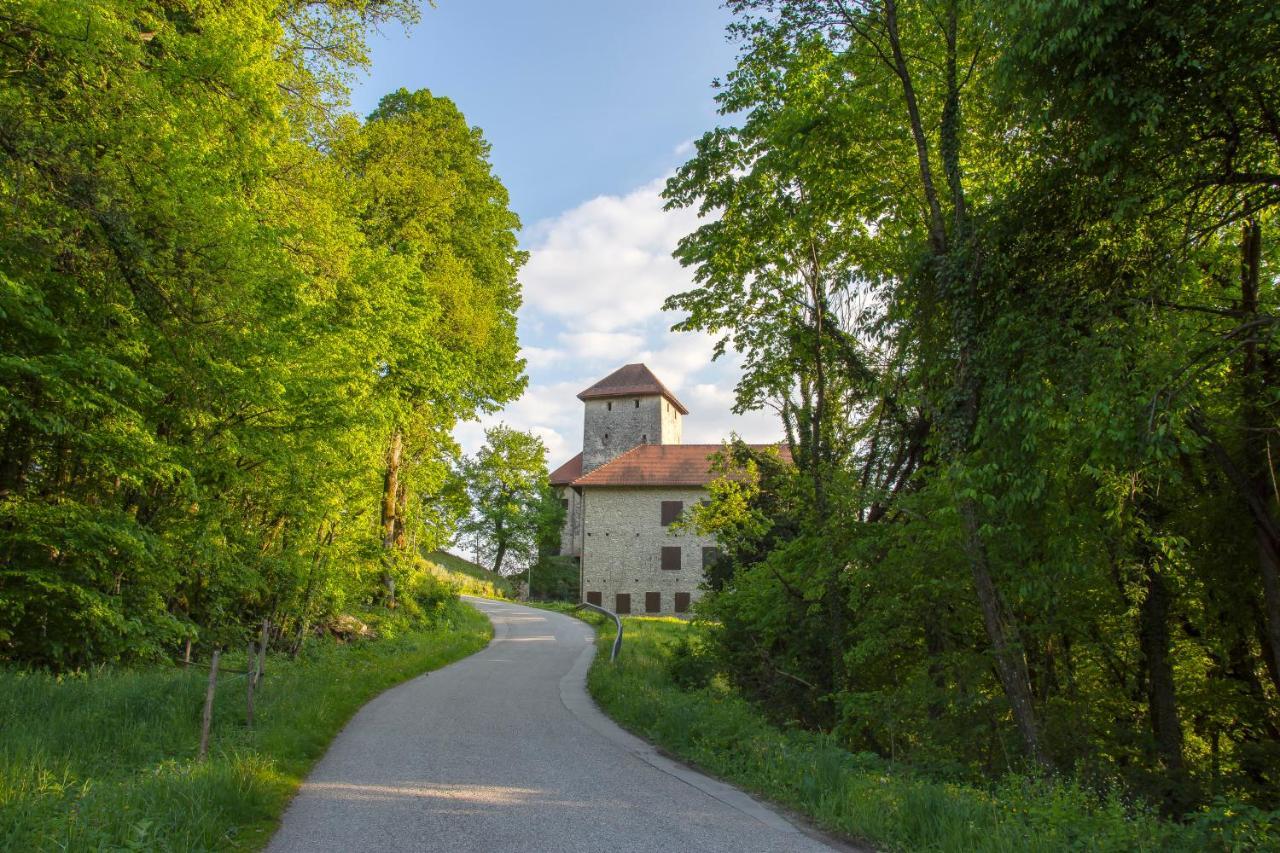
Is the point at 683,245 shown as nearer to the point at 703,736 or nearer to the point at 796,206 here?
the point at 796,206

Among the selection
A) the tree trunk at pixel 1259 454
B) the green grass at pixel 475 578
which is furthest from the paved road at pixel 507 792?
the green grass at pixel 475 578

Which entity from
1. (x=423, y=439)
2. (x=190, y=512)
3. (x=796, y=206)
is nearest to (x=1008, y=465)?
(x=796, y=206)

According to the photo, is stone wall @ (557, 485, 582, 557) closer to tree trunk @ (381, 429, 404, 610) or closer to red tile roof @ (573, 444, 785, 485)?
red tile roof @ (573, 444, 785, 485)

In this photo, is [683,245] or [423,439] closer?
[683,245]

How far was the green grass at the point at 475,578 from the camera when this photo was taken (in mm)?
42938

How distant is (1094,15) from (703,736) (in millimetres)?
7887

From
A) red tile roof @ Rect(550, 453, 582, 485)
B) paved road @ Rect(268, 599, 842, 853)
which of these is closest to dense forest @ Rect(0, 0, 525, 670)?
paved road @ Rect(268, 599, 842, 853)

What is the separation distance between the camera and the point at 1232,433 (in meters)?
8.69

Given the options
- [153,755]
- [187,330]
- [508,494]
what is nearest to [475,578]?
[508,494]

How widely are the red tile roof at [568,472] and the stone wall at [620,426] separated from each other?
6.73 ft

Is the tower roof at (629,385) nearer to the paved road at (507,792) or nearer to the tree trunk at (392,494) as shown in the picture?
the tree trunk at (392,494)

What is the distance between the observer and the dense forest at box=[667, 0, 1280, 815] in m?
6.69

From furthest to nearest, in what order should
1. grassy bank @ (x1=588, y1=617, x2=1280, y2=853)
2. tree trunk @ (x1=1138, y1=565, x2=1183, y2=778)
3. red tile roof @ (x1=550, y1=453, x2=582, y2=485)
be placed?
red tile roof @ (x1=550, y1=453, x2=582, y2=485) < tree trunk @ (x1=1138, y1=565, x2=1183, y2=778) < grassy bank @ (x1=588, y1=617, x2=1280, y2=853)

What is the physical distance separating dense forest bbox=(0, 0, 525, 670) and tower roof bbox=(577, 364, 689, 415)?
128ft
